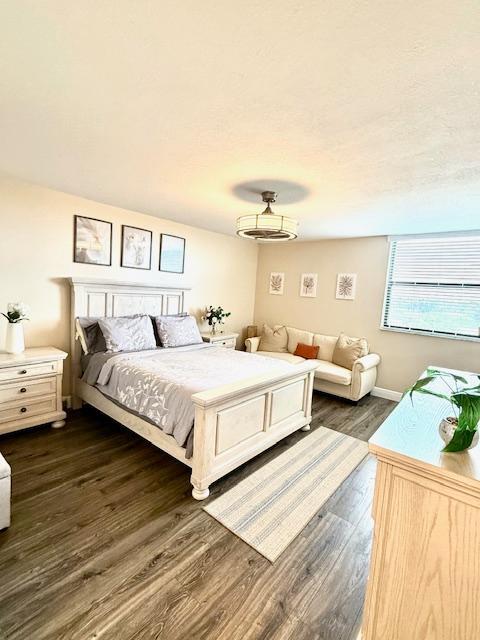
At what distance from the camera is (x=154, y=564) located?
156cm

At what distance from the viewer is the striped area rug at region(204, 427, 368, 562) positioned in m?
1.81

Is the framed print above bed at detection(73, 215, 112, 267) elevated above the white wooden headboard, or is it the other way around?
the framed print above bed at detection(73, 215, 112, 267)

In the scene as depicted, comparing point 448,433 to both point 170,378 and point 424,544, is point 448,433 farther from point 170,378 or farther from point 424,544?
point 170,378

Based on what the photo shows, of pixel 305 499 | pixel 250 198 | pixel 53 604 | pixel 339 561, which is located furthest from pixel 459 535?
pixel 250 198

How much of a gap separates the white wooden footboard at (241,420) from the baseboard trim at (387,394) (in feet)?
6.08

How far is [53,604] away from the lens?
4.39ft

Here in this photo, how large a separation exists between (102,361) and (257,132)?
237 cm

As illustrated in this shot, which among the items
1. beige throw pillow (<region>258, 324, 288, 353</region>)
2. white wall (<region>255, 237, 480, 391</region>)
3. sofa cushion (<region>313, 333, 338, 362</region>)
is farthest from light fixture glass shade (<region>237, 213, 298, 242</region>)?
beige throw pillow (<region>258, 324, 288, 353</region>)

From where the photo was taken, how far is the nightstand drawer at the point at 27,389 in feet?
8.50

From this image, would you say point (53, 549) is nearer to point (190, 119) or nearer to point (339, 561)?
point (339, 561)

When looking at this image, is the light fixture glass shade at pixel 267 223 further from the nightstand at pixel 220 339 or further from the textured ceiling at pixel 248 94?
the nightstand at pixel 220 339

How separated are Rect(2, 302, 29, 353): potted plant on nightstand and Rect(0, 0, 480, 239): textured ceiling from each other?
1194 mm

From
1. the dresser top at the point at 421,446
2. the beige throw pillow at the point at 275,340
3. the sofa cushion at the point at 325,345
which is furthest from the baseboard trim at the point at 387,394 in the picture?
the dresser top at the point at 421,446

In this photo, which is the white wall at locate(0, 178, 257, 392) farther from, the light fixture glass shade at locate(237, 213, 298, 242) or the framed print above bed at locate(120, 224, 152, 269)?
the light fixture glass shade at locate(237, 213, 298, 242)
